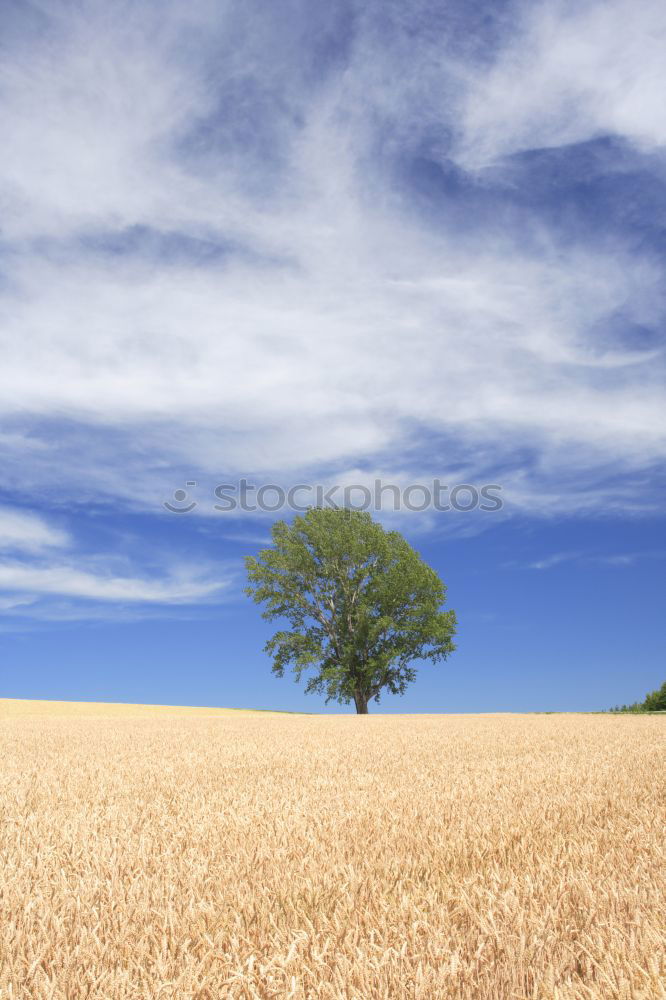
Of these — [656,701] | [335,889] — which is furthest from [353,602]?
[335,889]

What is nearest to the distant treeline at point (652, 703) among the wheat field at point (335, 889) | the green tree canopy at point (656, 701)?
the green tree canopy at point (656, 701)

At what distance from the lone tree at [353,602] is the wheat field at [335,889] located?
32054 millimetres

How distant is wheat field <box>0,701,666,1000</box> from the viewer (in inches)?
76.6

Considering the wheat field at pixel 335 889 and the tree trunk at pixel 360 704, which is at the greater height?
the wheat field at pixel 335 889

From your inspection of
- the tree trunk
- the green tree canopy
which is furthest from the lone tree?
the green tree canopy

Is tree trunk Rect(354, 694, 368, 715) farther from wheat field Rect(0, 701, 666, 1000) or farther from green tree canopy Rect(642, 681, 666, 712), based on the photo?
wheat field Rect(0, 701, 666, 1000)

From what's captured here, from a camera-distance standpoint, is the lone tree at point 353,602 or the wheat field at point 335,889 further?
the lone tree at point 353,602

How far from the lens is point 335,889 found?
2676mm

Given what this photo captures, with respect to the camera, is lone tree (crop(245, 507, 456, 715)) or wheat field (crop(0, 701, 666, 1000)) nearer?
wheat field (crop(0, 701, 666, 1000))

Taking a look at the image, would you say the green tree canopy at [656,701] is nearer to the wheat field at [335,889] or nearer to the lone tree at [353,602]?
the lone tree at [353,602]

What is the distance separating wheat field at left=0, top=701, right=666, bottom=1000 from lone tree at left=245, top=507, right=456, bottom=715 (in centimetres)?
3205

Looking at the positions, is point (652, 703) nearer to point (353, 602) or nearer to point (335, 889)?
point (353, 602)

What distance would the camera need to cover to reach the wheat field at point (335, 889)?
6.39 ft

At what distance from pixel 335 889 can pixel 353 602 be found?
37.3 m
